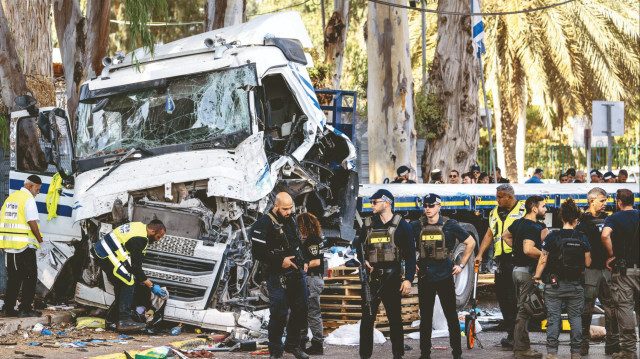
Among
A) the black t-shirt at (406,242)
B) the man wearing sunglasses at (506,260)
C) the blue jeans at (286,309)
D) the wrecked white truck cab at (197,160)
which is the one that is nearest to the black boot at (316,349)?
the blue jeans at (286,309)

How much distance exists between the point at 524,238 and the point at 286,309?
250cm

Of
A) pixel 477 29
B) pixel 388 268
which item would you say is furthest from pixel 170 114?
pixel 477 29

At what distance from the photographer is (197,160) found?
33.5 ft

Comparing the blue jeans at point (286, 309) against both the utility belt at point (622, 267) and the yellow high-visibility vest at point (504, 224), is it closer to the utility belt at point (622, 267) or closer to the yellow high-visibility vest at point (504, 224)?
the yellow high-visibility vest at point (504, 224)

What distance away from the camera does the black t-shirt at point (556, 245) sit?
8859 mm

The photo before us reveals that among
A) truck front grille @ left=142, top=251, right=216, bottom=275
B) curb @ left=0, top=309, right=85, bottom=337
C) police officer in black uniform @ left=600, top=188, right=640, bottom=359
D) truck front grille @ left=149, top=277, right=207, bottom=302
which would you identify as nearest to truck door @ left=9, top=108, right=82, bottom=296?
curb @ left=0, top=309, right=85, bottom=337

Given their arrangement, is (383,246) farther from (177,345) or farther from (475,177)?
(475,177)

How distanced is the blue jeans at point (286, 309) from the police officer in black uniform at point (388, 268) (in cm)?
64

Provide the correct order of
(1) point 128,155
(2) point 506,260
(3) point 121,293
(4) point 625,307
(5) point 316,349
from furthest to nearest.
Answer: (1) point 128,155
(3) point 121,293
(2) point 506,260
(5) point 316,349
(4) point 625,307

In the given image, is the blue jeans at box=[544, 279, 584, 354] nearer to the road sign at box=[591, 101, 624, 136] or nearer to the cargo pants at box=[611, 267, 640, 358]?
the cargo pants at box=[611, 267, 640, 358]

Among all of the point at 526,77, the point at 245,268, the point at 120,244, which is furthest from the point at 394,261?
the point at 526,77

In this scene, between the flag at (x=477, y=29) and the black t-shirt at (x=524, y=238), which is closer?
the black t-shirt at (x=524, y=238)

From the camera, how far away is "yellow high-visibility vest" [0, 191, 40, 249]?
35.7ft

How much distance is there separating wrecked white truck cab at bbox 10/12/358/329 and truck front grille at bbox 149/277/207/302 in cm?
1
